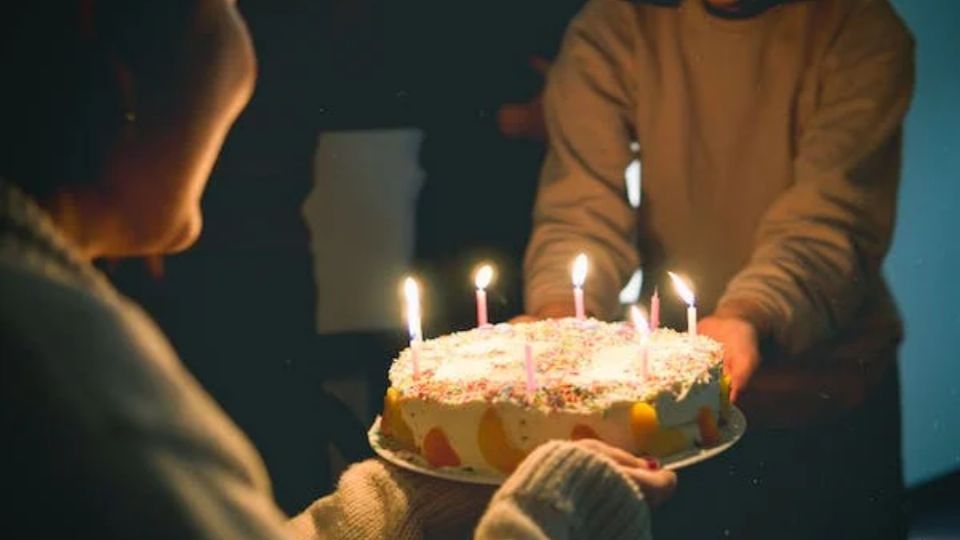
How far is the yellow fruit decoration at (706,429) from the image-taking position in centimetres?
171

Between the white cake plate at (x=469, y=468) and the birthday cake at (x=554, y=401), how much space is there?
0.01 metres

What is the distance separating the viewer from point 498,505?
50.3 inches

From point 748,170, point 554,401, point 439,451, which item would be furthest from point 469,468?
point 748,170

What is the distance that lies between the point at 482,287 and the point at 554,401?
1.39 ft

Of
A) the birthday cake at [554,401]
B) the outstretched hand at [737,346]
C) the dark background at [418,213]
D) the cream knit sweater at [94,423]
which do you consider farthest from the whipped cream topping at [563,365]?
the cream knit sweater at [94,423]

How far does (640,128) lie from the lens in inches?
83.5

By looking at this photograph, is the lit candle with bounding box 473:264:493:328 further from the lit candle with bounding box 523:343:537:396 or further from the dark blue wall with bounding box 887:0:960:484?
the dark blue wall with bounding box 887:0:960:484

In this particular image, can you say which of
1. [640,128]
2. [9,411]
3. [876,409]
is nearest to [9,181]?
[9,411]

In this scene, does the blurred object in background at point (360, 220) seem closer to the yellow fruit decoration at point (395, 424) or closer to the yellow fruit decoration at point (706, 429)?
the yellow fruit decoration at point (395, 424)

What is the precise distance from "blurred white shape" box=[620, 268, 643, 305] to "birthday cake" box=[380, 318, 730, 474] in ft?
1.05

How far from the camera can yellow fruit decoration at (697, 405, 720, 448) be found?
1.71m

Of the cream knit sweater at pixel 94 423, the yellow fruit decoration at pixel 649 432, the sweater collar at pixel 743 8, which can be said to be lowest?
the yellow fruit decoration at pixel 649 432

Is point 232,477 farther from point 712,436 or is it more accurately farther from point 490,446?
point 712,436

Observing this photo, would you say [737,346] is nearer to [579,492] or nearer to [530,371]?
[530,371]
